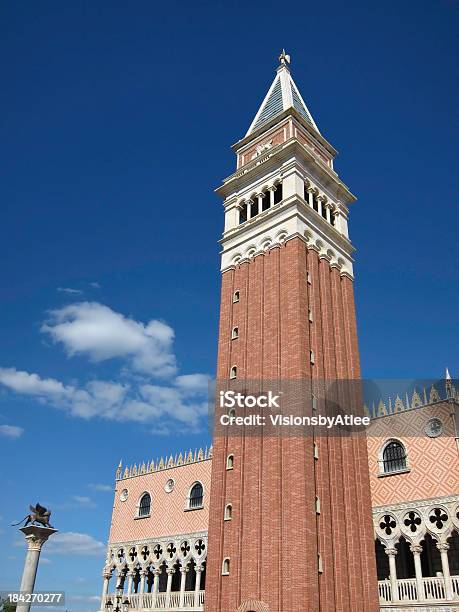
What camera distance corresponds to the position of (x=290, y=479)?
2327cm

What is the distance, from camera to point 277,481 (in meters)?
23.8

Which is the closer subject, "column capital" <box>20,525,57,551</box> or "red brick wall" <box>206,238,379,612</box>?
"red brick wall" <box>206,238,379,612</box>

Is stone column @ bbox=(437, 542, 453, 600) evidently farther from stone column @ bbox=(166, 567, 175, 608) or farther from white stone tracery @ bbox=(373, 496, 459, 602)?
stone column @ bbox=(166, 567, 175, 608)

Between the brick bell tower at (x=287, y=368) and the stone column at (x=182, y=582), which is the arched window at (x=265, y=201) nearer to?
the brick bell tower at (x=287, y=368)

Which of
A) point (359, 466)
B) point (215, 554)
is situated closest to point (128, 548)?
point (215, 554)

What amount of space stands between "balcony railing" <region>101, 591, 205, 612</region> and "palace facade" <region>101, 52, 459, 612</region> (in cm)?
12

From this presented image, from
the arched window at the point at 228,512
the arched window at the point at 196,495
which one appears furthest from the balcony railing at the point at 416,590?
the arched window at the point at 196,495

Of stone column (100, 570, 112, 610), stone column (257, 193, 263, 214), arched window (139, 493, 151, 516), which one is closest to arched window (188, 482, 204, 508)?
arched window (139, 493, 151, 516)

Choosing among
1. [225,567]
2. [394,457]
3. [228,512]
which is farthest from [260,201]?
[225,567]

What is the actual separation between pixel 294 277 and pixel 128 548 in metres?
24.8

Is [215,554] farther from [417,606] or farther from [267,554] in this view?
[417,606]

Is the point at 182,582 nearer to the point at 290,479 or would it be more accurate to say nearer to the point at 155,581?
the point at 155,581

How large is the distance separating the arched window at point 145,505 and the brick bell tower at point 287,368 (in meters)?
16.3

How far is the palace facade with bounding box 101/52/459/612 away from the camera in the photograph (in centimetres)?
2286
